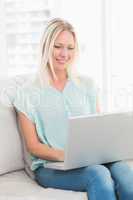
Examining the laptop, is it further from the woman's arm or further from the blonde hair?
the blonde hair

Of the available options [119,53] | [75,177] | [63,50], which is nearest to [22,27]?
[119,53]

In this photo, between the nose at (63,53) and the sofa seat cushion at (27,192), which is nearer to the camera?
the sofa seat cushion at (27,192)

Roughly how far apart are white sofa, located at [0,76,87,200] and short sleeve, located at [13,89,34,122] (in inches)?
2.5

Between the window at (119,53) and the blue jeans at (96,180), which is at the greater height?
the window at (119,53)

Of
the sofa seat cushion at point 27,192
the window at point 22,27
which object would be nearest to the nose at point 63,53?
the sofa seat cushion at point 27,192

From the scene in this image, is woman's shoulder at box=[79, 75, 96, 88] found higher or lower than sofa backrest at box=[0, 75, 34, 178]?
higher

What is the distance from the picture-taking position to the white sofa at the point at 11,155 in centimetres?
152

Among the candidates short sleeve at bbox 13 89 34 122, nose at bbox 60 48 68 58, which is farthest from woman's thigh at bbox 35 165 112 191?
nose at bbox 60 48 68 58

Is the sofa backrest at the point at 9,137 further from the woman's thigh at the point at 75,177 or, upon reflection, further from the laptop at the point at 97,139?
the laptop at the point at 97,139

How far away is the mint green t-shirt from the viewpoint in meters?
1.69

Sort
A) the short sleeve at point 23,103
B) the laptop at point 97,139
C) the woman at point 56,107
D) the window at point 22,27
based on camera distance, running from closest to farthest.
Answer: the laptop at point 97,139 → the woman at point 56,107 → the short sleeve at point 23,103 → the window at point 22,27

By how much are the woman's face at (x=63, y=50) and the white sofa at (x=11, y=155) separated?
0.64ft

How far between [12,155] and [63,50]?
0.56m

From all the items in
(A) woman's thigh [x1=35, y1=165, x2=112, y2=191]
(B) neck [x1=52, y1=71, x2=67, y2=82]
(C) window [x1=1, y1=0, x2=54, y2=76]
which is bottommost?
(A) woman's thigh [x1=35, y1=165, x2=112, y2=191]
